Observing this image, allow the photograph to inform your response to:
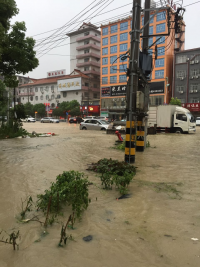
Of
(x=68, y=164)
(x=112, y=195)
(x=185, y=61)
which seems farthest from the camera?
(x=185, y=61)

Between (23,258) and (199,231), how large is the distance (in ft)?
7.21

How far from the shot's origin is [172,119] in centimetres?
2181

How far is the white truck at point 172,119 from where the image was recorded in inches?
835

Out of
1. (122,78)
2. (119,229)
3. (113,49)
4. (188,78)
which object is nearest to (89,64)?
(113,49)

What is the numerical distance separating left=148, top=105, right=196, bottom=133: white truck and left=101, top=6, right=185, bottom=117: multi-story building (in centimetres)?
2730

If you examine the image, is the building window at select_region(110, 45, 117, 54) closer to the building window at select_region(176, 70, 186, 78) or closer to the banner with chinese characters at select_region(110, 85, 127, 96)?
the banner with chinese characters at select_region(110, 85, 127, 96)

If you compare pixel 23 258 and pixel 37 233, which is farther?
pixel 37 233

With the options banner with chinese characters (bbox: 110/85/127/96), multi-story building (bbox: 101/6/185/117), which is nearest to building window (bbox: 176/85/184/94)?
multi-story building (bbox: 101/6/185/117)

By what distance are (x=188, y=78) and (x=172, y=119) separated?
93.9 ft

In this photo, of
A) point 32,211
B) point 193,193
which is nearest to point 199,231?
point 193,193

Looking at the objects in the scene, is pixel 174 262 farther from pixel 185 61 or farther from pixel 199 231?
pixel 185 61

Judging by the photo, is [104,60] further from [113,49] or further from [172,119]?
[172,119]

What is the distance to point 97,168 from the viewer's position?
6141 mm

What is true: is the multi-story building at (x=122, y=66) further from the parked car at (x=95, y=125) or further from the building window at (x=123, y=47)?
the parked car at (x=95, y=125)
